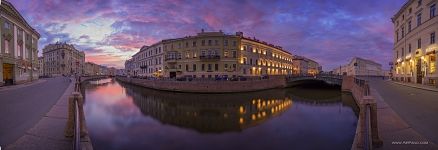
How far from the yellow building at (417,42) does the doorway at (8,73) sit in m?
54.2

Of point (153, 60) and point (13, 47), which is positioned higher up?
point (153, 60)

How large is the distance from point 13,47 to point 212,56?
33413 millimetres

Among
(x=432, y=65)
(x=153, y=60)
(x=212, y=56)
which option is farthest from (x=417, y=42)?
(x=153, y=60)

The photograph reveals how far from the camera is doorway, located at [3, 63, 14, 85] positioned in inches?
1229

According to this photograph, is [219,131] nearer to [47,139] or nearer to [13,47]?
[47,139]

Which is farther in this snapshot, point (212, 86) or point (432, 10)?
point (212, 86)

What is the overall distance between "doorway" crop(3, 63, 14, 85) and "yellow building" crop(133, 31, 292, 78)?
30.5 metres

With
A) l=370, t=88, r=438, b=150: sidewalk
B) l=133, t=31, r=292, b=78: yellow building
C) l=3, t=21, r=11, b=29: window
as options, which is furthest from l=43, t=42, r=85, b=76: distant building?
l=370, t=88, r=438, b=150: sidewalk

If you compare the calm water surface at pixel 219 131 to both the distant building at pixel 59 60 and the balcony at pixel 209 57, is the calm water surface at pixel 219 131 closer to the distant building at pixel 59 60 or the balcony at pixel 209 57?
the balcony at pixel 209 57

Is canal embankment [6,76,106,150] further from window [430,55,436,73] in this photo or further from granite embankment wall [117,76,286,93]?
window [430,55,436,73]

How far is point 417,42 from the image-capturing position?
3105cm

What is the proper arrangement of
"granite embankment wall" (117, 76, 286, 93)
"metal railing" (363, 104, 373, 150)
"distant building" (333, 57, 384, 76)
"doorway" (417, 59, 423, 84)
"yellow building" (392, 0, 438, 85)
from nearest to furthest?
"metal railing" (363, 104, 373, 150), "yellow building" (392, 0, 438, 85), "doorway" (417, 59, 423, 84), "granite embankment wall" (117, 76, 286, 93), "distant building" (333, 57, 384, 76)

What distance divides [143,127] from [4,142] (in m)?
9.86

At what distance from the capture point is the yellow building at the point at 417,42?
26.3 meters
